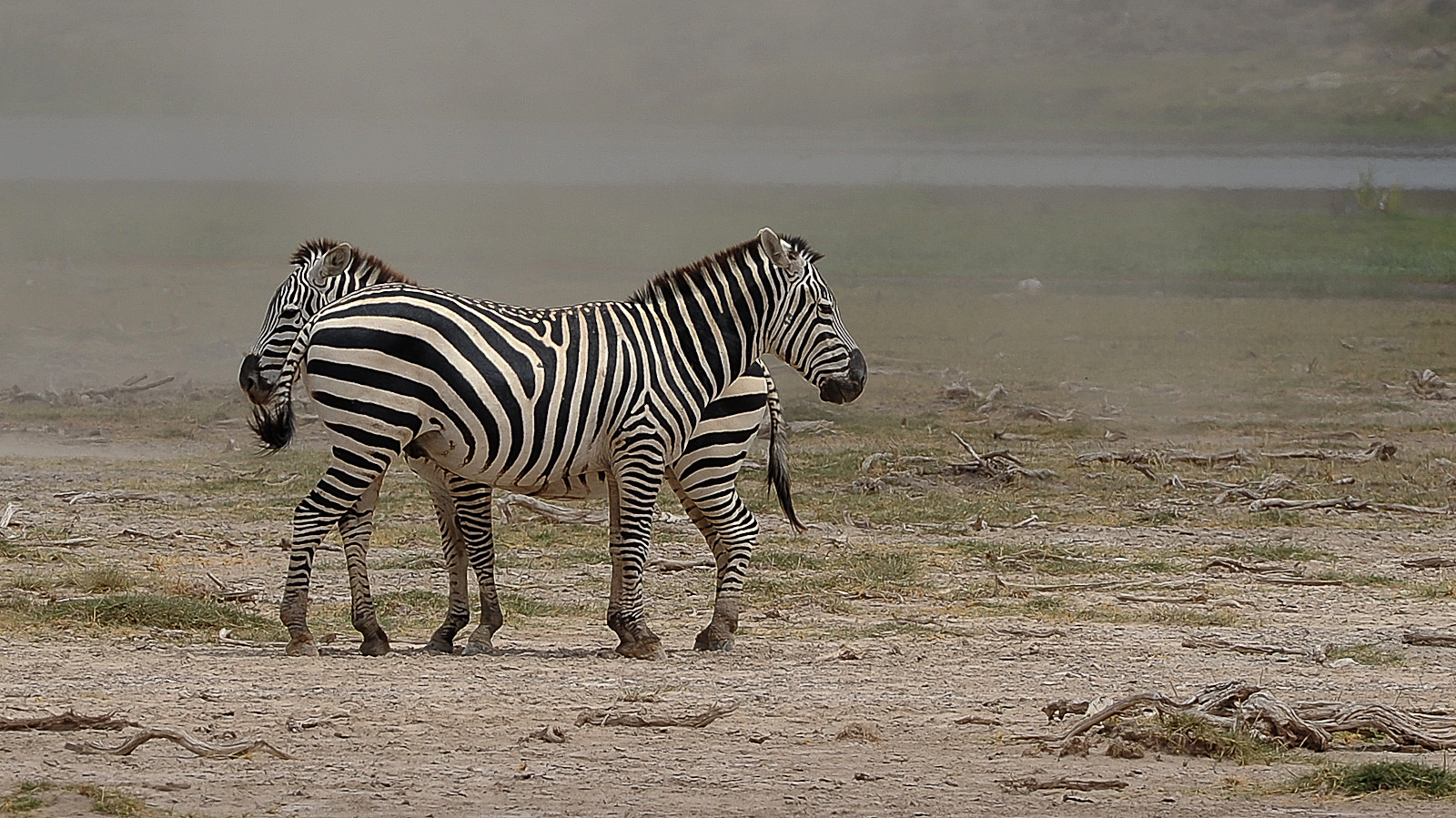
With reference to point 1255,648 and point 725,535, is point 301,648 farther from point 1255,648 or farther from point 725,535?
point 1255,648

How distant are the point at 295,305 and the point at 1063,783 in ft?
15.2

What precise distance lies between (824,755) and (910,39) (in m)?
37.1

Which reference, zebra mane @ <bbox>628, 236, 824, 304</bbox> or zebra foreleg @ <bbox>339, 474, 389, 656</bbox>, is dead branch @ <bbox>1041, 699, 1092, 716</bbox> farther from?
zebra foreleg @ <bbox>339, 474, 389, 656</bbox>

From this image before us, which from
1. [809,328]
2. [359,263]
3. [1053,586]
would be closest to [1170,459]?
[1053,586]

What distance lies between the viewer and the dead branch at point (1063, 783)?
19.8 feet

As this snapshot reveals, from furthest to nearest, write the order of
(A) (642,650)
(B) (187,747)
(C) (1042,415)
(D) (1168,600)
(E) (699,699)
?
(C) (1042,415), (D) (1168,600), (A) (642,650), (E) (699,699), (B) (187,747)

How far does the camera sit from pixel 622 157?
3856 cm

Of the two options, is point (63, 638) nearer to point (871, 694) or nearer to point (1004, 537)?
point (871, 694)

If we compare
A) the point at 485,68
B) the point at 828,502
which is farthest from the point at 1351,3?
the point at 828,502

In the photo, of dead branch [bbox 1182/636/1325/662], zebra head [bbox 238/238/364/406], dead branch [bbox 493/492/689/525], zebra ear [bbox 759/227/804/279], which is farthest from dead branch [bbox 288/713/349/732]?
dead branch [bbox 493/492/689/525]

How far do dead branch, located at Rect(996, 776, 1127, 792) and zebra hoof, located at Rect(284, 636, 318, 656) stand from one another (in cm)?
327

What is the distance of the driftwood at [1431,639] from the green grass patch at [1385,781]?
2.60 m

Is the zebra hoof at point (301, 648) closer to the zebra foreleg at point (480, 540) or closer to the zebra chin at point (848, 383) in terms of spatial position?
the zebra foreleg at point (480, 540)

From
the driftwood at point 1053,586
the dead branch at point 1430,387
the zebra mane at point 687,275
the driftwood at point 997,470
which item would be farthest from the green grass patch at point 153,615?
the dead branch at point 1430,387
